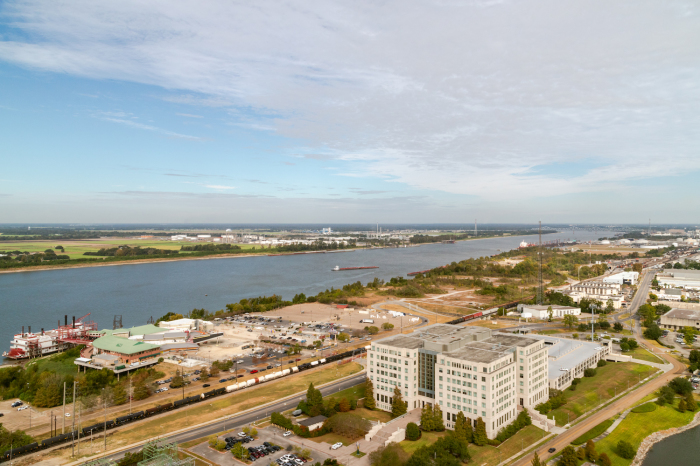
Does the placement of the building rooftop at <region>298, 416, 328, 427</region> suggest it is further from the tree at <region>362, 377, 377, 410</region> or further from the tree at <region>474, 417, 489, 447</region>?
the tree at <region>474, 417, 489, 447</region>

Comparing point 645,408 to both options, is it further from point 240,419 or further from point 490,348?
point 240,419

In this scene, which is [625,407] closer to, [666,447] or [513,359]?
[666,447]

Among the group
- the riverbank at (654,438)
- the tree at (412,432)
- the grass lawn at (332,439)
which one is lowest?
the riverbank at (654,438)

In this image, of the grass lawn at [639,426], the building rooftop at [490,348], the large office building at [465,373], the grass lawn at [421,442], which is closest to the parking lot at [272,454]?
the grass lawn at [421,442]

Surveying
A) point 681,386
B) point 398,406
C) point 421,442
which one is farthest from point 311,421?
point 681,386

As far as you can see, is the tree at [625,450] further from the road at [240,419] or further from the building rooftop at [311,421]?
the road at [240,419]

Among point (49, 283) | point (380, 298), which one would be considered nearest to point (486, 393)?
point (380, 298)
